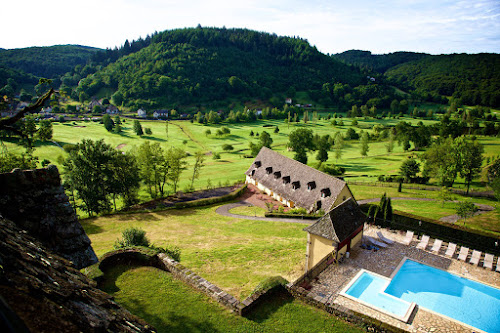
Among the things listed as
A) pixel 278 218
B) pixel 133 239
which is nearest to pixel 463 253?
pixel 278 218

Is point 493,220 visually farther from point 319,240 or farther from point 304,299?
point 304,299

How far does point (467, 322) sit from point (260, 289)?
15.2 m

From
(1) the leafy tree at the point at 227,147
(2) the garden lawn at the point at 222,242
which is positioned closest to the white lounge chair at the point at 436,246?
(2) the garden lawn at the point at 222,242

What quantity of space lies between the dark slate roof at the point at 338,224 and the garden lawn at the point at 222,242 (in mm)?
3376

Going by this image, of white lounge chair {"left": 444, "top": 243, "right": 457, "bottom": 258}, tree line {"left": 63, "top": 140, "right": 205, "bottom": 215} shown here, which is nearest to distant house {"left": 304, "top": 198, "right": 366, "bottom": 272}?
white lounge chair {"left": 444, "top": 243, "right": 457, "bottom": 258}

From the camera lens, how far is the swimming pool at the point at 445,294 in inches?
809

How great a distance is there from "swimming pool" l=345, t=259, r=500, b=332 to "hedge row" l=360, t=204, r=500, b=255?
6.94m

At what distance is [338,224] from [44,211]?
73.3ft

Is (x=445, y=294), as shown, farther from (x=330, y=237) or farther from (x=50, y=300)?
(x=50, y=300)

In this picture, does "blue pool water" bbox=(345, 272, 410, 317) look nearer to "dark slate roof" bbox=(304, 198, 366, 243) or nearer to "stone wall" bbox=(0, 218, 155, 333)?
"dark slate roof" bbox=(304, 198, 366, 243)

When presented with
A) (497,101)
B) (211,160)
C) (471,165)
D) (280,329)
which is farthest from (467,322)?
(497,101)

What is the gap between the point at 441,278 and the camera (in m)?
25.0

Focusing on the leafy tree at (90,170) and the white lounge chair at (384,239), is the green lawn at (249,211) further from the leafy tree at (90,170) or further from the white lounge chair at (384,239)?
the leafy tree at (90,170)

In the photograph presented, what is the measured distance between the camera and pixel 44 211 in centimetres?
1242
